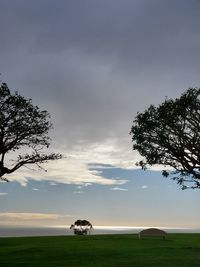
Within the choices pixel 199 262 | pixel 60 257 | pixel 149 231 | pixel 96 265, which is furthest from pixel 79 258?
pixel 149 231

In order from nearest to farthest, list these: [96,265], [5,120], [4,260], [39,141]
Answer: [96,265], [4,260], [5,120], [39,141]

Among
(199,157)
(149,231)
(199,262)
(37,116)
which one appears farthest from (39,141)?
(149,231)

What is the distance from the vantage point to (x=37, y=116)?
5156 centimetres

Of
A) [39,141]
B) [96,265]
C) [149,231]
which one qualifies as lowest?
[96,265]

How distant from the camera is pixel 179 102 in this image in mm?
52594

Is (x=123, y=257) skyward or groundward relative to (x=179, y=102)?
groundward

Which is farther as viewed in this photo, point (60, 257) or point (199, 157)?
point (199, 157)

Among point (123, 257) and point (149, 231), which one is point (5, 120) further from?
point (149, 231)

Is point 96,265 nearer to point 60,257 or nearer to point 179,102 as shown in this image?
point 60,257

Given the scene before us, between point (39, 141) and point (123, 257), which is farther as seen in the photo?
point (39, 141)

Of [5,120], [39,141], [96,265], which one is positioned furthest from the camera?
[39,141]

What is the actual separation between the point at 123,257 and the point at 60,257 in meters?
6.17

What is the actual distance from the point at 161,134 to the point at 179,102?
4.16 metres

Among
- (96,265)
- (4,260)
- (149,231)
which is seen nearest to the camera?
(96,265)
